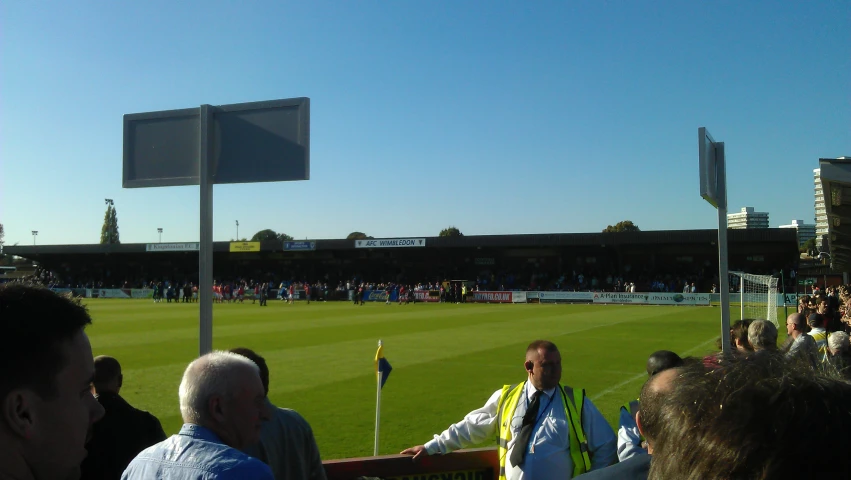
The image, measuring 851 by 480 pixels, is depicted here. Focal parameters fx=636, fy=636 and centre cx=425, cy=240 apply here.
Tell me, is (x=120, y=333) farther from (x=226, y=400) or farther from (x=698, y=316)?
(x=698, y=316)

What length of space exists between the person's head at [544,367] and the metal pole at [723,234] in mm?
1485

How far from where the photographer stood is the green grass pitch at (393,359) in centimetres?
1011

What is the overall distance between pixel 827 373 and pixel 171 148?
3.98 m

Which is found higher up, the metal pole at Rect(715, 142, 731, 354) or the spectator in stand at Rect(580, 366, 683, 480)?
the metal pole at Rect(715, 142, 731, 354)

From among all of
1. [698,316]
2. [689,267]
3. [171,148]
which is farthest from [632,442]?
[689,267]

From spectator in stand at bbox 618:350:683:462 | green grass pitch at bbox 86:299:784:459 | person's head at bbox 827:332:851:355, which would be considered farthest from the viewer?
green grass pitch at bbox 86:299:784:459

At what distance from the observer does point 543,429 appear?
4.45 m

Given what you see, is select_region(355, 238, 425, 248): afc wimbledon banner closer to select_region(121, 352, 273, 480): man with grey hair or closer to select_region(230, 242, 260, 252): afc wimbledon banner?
select_region(230, 242, 260, 252): afc wimbledon banner

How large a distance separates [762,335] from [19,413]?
21.8ft

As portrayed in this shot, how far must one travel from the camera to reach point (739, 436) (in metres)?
1.17

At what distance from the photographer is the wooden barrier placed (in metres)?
4.82

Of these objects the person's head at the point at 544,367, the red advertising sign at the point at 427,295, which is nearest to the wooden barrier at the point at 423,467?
the person's head at the point at 544,367

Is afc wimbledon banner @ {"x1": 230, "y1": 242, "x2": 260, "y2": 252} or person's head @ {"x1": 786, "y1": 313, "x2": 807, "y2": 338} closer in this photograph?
person's head @ {"x1": 786, "y1": 313, "x2": 807, "y2": 338}

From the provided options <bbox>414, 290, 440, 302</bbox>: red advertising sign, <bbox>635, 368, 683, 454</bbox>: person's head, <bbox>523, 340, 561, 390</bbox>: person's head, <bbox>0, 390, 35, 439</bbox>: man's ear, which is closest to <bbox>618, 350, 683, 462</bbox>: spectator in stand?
<bbox>523, 340, 561, 390</bbox>: person's head
